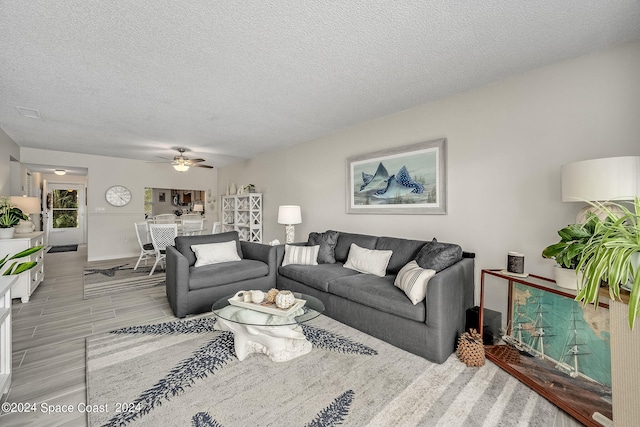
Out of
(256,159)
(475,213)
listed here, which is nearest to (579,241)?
(475,213)

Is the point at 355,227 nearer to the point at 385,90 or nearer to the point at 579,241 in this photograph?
the point at 385,90

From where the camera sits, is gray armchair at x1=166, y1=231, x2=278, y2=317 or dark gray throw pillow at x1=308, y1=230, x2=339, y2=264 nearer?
gray armchair at x1=166, y1=231, x2=278, y2=317

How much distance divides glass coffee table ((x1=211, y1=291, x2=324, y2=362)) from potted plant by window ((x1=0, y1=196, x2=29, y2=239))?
3.52m

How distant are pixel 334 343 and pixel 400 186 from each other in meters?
2.10

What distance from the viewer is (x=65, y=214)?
355 inches

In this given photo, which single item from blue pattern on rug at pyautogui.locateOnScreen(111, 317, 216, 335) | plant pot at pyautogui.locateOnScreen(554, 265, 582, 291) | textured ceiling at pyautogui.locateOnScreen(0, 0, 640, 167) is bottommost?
blue pattern on rug at pyautogui.locateOnScreen(111, 317, 216, 335)

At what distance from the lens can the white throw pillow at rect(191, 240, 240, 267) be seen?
3561mm

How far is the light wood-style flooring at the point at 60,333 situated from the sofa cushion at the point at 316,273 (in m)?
Result: 1.39

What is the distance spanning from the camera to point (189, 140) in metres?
4.94

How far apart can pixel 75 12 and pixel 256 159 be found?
4.74 metres

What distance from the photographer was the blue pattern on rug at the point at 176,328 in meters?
2.70

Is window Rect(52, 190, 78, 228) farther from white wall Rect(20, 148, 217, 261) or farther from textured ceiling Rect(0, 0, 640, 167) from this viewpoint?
textured ceiling Rect(0, 0, 640, 167)

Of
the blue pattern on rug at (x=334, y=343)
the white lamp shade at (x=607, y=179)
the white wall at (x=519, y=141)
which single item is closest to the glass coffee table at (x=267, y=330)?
the blue pattern on rug at (x=334, y=343)

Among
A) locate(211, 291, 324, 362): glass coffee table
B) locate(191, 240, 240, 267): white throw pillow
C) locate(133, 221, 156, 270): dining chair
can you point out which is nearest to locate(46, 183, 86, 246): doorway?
locate(133, 221, 156, 270): dining chair
